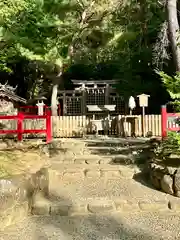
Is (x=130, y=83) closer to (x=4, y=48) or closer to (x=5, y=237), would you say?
(x=4, y=48)

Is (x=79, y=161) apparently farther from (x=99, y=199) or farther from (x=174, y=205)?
(x=174, y=205)

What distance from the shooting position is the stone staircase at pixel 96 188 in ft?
15.1

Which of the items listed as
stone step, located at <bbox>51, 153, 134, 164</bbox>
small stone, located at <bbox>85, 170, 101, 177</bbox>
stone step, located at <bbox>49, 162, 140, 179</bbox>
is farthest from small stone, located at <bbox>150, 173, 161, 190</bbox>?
stone step, located at <bbox>51, 153, 134, 164</bbox>

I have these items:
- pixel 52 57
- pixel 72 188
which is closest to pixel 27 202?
pixel 72 188

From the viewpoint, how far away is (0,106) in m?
16.1

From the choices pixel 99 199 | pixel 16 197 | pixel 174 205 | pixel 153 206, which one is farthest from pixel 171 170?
pixel 16 197

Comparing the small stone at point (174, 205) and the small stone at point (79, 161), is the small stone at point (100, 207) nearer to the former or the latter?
the small stone at point (174, 205)

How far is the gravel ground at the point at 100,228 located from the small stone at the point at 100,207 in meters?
0.14

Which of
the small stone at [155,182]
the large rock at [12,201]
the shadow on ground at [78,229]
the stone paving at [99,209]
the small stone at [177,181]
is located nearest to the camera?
the shadow on ground at [78,229]

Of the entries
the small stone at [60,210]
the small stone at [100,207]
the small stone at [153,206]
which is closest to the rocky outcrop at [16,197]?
the small stone at [60,210]

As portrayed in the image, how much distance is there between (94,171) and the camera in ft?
20.3

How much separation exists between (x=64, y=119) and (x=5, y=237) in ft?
34.3

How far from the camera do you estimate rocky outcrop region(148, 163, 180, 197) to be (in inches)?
195

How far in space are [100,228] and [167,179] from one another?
1.67 metres
